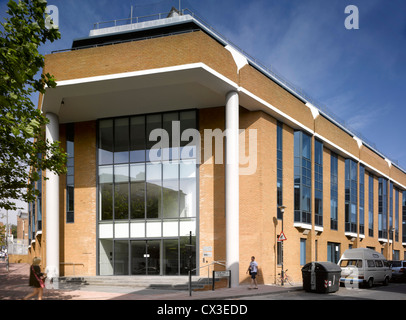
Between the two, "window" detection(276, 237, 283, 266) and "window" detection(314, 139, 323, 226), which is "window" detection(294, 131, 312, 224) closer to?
"window" detection(314, 139, 323, 226)

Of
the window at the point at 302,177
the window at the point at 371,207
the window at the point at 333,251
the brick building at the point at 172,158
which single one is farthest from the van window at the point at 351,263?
the window at the point at 371,207

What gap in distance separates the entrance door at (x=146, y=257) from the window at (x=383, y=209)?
2775 cm

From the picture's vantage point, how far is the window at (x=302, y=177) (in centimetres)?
2842

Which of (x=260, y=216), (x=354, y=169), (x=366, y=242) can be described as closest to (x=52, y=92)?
(x=260, y=216)

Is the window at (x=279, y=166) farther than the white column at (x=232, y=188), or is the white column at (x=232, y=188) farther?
the window at (x=279, y=166)

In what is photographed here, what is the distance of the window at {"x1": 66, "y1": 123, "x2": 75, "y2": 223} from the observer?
2731 centimetres

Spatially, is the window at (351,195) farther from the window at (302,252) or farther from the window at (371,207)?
the window at (302,252)

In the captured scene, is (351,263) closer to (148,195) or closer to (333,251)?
(333,251)

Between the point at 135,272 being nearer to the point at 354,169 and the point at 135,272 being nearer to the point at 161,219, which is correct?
the point at 161,219

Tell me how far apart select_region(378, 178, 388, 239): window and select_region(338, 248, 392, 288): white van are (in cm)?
2051

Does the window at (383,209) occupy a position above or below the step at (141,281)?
above

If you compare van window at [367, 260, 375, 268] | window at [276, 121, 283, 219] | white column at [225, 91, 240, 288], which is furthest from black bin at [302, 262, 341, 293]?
window at [276, 121, 283, 219]
